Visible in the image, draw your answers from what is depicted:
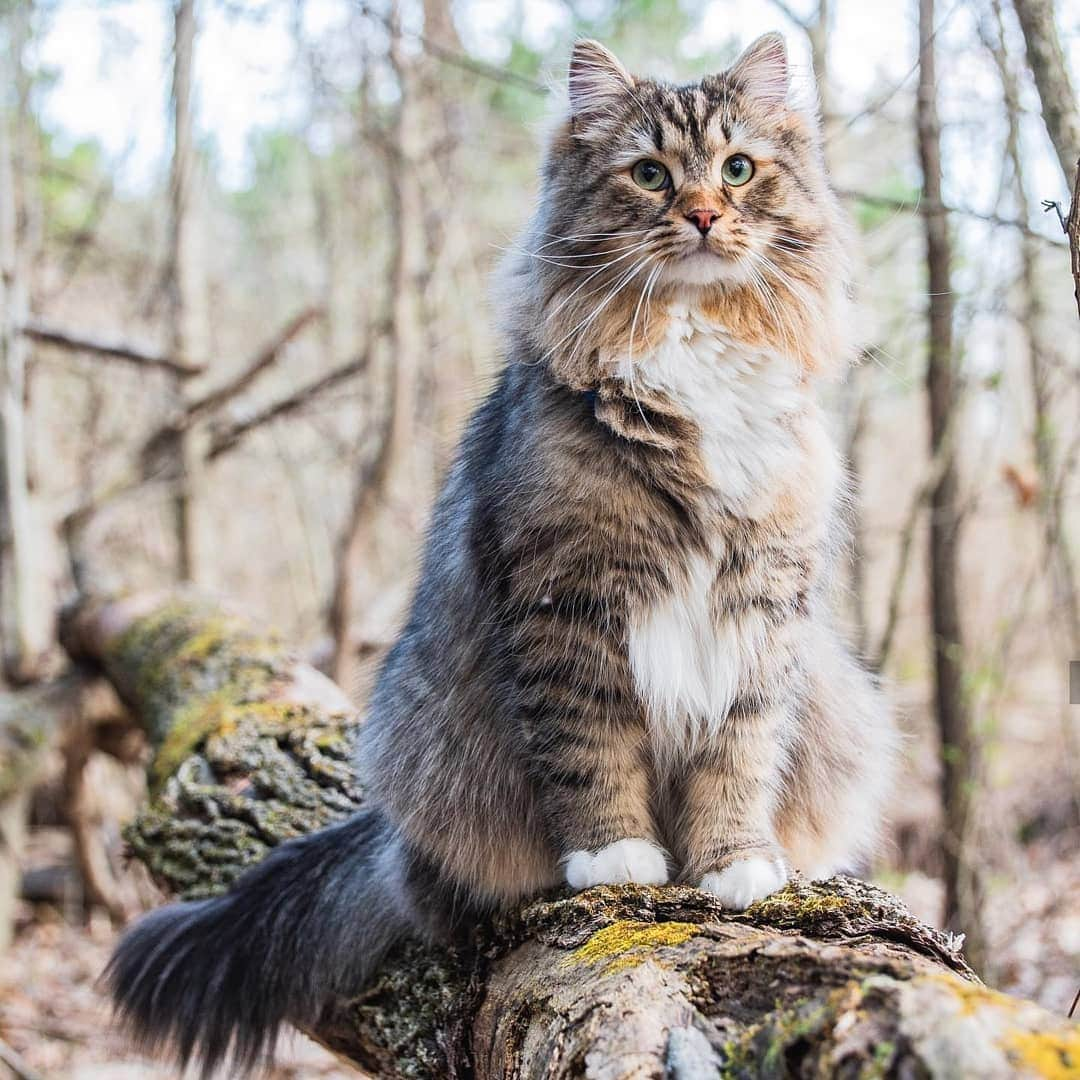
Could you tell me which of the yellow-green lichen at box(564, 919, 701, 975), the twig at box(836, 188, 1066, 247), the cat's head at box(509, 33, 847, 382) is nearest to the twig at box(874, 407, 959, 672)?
the twig at box(836, 188, 1066, 247)

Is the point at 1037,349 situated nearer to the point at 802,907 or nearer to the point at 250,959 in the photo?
the point at 802,907

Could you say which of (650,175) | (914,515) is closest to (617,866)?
(650,175)

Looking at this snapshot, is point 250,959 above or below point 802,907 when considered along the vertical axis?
below

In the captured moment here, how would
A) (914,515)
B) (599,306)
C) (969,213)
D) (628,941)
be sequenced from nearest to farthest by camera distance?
(628,941)
(599,306)
(969,213)
(914,515)

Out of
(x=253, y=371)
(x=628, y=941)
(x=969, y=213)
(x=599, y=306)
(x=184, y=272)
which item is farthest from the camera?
(x=184, y=272)

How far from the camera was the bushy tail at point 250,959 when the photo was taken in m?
2.32

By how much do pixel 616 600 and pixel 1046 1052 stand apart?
1188 millimetres

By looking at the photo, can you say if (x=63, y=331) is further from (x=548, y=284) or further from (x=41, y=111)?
(x=548, y=284)

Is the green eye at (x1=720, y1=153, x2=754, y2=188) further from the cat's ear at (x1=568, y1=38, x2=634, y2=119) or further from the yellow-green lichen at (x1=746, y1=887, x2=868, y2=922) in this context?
the yellow-green lichen at (x1=746, y1=887, x2=868, y2=922)

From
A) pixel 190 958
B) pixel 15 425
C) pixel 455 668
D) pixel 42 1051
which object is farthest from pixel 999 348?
pixel 42 1051

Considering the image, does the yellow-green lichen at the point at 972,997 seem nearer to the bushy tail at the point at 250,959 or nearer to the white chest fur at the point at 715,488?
the white chest fur at the point at 715,488

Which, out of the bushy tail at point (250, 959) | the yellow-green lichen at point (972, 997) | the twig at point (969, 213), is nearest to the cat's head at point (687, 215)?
the twig at point (969, 213)

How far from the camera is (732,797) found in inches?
85.7

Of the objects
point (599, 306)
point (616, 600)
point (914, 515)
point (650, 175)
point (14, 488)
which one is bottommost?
point (14, 488)
